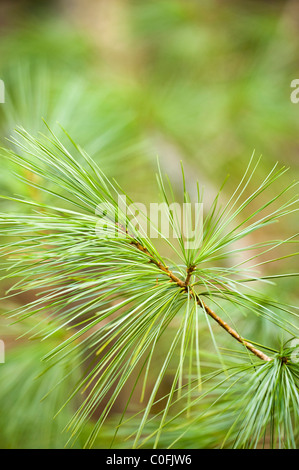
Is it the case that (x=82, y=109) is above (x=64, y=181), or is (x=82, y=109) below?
above

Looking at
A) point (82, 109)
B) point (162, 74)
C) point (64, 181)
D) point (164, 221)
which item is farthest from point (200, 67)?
point (64, 181)

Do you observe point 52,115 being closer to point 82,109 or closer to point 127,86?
point 82,109

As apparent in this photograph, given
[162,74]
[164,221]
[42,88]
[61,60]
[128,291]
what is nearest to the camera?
[128,291]

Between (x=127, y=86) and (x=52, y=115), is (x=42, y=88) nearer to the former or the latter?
(x=52, y=115)

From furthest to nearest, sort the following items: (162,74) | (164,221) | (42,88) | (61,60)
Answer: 1. (162,74)
2. (61,60)
3. (42,88)
4. (164,221)

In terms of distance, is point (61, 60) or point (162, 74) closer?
point (61, 60)
